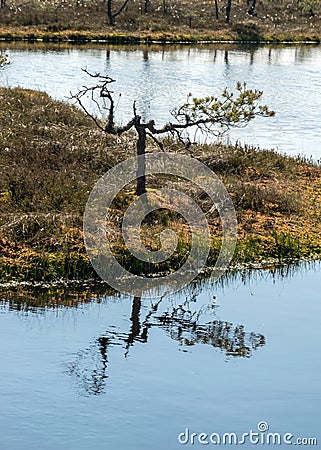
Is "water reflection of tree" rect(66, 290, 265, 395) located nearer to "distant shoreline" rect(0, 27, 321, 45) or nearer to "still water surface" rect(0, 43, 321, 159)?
"still water surface" rect(0, 43, 321, 159)

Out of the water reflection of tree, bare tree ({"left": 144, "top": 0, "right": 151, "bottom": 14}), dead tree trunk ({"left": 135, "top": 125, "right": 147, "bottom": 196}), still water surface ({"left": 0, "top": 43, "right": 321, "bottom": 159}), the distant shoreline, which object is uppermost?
bare tree ({"left": 144, "top": 0, "right": 151, "bottom": 14})

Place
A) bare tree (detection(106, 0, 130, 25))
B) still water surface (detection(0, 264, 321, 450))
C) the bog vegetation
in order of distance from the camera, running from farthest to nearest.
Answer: bare tree (detection(106, 0, 130, 25)), the bog vegetation, still water surface (detection(0, 264, 321, 450))

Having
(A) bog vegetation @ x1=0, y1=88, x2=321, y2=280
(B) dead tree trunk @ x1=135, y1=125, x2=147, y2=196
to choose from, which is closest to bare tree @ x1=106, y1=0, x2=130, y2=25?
(A) bog vegetation @ x1=0, y1=88, x2=321, y2=280

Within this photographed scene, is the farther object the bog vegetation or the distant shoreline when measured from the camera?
the distant shoreline

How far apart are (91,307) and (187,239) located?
2675 millimetres

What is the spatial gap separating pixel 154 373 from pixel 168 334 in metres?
1.47

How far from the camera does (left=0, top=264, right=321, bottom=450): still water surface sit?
9.28 meters

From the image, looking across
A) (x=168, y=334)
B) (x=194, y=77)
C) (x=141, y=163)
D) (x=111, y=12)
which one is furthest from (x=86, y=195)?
(x=111, y=12)

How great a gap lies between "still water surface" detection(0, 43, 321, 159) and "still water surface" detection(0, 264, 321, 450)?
1232 cm

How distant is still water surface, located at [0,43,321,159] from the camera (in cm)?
2888

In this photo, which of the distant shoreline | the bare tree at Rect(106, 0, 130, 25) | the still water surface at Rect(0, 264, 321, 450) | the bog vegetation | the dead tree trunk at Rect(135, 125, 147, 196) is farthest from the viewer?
the bare tree at Rect(106, 0, 130, 25)

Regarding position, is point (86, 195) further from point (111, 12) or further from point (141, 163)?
point (111, 12)

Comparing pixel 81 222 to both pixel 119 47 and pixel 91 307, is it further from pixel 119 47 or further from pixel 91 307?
pixel 119 47

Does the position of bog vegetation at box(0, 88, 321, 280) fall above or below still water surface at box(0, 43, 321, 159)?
above
